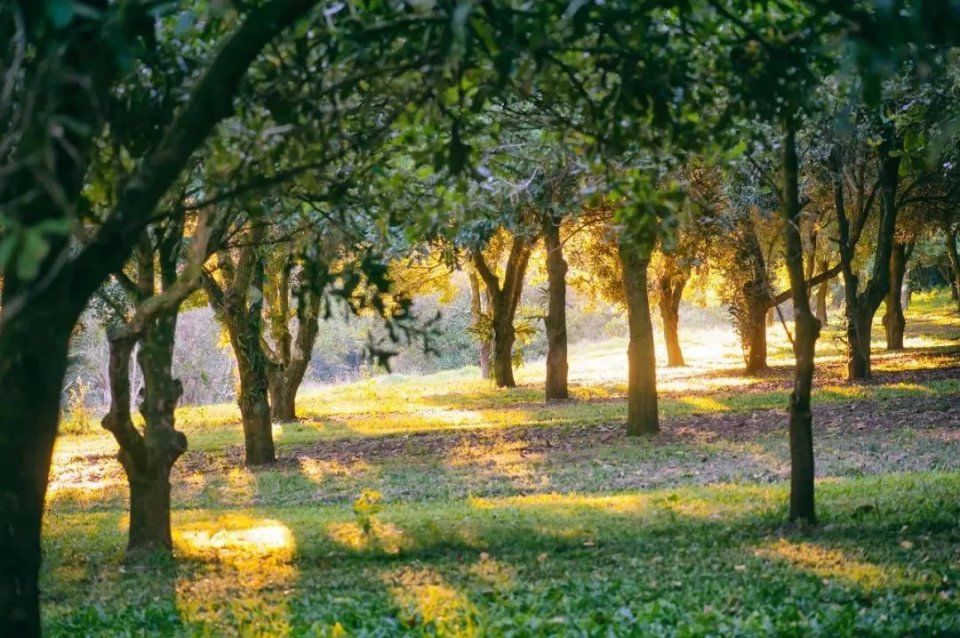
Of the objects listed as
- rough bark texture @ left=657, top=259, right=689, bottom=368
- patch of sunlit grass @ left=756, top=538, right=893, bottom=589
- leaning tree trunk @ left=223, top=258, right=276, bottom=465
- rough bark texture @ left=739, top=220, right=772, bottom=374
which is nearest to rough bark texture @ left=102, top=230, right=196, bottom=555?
patch of sunlit grass @ left=756, top=538, right=893, bottom=589

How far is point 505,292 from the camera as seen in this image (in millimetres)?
33906

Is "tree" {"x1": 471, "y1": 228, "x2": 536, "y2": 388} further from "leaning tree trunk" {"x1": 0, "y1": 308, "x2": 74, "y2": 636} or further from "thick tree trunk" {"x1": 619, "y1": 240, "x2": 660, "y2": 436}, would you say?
"leaning tree trunk" {"x1": 0, "y1": 308, "x2": 74, "y2": 636}

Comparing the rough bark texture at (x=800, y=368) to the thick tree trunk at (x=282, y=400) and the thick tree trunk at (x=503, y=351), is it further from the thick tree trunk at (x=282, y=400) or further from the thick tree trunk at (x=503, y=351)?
the thick tree trunk at (x=503, y=351)

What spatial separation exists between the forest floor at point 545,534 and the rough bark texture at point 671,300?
1249 centimetres

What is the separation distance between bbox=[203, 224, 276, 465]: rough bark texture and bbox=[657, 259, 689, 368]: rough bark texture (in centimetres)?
1753

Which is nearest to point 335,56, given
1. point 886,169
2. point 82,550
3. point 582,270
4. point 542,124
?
point 542,124

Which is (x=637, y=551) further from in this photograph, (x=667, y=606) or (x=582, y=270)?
(x=582, y=270)

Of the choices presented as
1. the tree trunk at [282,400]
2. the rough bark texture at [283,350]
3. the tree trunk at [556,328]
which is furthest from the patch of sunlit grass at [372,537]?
the tree trunk at [556,328]

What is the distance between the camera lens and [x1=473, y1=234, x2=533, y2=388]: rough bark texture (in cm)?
3309

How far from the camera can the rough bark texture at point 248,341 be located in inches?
742

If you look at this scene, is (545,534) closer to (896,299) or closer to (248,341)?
(248,341)

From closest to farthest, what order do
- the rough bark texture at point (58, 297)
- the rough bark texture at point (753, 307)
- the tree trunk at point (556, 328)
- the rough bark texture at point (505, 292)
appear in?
the rough bark texture at point (58, 297), the tree trunk at point (556, 328), the rough bark texture at point (753, 307), the rough bark texture at point (505, 292)

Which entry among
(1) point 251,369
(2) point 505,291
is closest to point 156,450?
(1) point 251,369

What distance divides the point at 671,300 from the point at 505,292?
9747 mm
